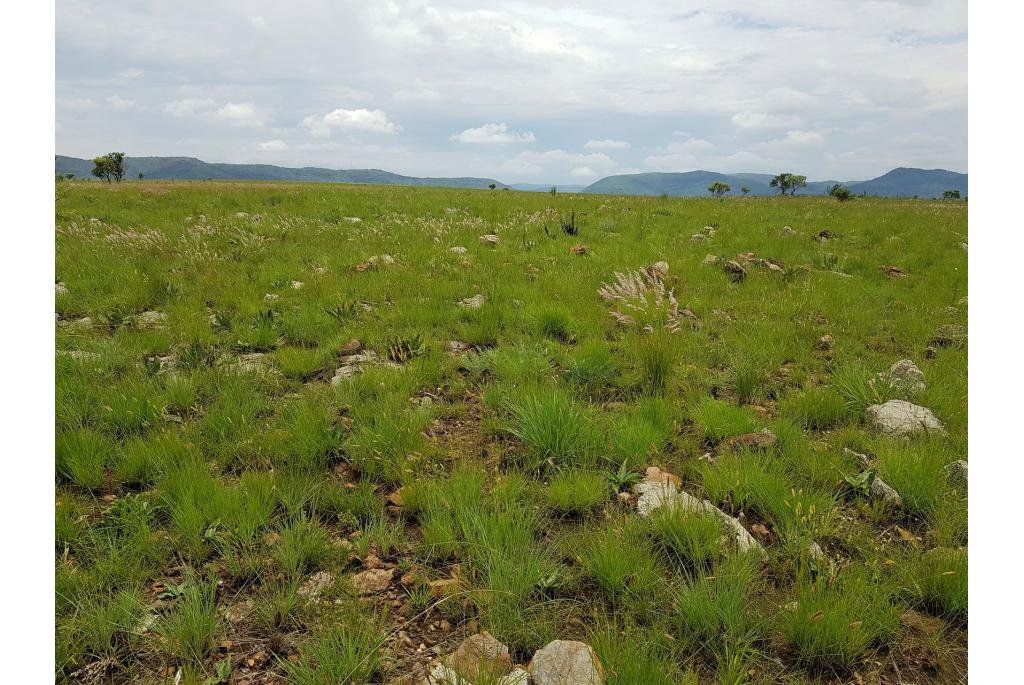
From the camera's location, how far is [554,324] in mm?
7203

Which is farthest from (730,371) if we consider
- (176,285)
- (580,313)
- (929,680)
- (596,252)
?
(176,285)

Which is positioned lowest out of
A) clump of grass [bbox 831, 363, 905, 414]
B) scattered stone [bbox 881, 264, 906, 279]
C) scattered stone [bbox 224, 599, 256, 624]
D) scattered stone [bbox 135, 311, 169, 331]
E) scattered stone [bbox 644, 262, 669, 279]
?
scattered stone [bbox 224, 599, 256, 624]

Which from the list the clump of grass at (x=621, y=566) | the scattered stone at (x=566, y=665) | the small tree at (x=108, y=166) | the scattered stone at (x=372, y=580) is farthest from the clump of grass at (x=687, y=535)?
the small tree at (x=108, y=166)

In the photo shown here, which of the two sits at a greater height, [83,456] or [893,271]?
[893,271]

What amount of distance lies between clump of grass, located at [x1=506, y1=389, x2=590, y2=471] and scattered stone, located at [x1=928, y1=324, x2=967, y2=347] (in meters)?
5.54

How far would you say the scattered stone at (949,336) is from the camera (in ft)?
22.1

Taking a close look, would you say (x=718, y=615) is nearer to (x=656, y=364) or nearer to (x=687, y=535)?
(x=687, y=535)

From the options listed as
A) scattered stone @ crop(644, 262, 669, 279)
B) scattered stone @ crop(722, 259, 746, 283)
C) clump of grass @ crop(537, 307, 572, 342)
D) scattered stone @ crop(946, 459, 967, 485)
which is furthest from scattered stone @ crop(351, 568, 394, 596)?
scattered stone @ crop(722, 259, 746, 283)

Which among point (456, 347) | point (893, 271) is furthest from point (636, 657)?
point (893, 271)

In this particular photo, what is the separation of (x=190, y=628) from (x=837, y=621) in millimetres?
3220

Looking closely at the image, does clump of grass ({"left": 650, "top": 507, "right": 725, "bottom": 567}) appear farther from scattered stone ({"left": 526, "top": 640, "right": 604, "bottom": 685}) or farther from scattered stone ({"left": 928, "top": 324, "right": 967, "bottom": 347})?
scattered stone ({"left": 928, "top": 324, "right": 967, "bottom": 347})

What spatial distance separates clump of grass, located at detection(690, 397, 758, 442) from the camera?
15.0 ft

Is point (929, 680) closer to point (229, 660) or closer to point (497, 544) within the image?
point (497, 544)

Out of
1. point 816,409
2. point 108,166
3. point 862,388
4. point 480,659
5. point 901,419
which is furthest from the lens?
point 108,166
